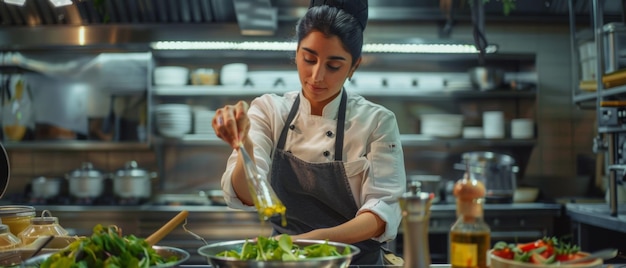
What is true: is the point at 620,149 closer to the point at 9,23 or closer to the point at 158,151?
the point at 158,151

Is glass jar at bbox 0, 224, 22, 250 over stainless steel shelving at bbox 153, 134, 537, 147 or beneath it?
beneath

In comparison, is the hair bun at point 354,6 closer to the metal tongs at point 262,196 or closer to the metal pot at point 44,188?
the metal tongs at point 262,196

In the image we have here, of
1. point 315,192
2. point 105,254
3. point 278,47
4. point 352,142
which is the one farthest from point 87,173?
point 105,254

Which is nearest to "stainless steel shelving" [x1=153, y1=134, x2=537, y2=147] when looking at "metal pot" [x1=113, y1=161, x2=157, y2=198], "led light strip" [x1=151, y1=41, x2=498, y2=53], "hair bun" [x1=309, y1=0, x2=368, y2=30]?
"metal pot" [x1=113, y1=161, x2=157, y2=198]

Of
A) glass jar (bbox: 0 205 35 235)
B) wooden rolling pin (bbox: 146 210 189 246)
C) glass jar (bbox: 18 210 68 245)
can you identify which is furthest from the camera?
glass jar (bbox: 0 205 35 235)

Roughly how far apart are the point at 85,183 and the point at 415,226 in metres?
4.40

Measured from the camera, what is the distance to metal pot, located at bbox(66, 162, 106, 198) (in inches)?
207

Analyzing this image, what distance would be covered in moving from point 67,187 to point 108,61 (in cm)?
123

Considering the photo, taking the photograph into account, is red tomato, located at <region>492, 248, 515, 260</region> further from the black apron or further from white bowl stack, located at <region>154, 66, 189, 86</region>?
white bowl stack, located at <region>154, 66, 189, 86</region>

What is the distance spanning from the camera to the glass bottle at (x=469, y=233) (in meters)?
1.48

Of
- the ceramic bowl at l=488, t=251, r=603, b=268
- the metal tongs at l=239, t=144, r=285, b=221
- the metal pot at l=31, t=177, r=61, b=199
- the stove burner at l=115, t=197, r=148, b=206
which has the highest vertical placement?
the metal tongs at l=239, t=144, r=285, b=221

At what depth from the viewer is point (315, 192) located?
2.49 meters

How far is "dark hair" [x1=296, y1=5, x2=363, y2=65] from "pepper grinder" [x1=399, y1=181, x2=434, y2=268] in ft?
3.22

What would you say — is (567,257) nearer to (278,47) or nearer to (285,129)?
(285,129)
